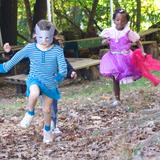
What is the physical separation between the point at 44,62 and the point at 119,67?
2.35 meters

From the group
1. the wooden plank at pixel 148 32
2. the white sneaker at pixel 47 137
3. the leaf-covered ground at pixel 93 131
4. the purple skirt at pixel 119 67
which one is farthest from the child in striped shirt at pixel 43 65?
the wooden plank at pixel 148 32

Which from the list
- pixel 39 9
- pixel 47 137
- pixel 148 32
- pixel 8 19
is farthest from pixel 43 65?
pixel 148 32

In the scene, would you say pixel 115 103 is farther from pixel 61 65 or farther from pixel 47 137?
pixel 61 65

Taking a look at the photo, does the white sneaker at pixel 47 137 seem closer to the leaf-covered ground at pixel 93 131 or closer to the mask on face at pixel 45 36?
the leaf-covered ground at pixel 93 131

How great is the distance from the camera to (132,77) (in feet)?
25.1

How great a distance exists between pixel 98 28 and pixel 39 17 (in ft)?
13.6

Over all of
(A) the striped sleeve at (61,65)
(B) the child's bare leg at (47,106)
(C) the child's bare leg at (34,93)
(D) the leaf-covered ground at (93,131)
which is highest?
(A) the striped sleeve at (61,65)

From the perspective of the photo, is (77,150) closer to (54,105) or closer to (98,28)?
(54,105)

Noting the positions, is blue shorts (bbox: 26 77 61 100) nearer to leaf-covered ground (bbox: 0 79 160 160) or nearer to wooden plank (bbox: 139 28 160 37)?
leaf-covered ground (bbox: 0 79 160 160)

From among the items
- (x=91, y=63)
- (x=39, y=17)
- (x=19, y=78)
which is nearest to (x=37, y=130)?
(x=19, y=78)

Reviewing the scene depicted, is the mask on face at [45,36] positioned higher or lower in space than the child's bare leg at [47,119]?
higher

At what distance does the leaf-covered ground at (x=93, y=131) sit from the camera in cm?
473

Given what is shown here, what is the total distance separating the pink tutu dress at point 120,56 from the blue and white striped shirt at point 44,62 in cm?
225

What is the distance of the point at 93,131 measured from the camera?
6.05 meters
